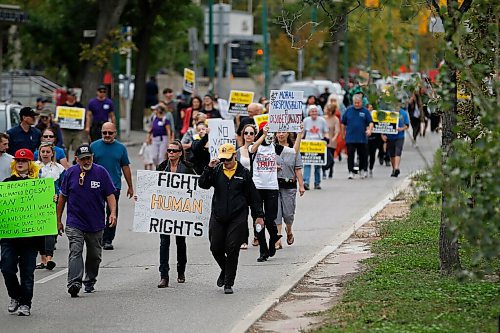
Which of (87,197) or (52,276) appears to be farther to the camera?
(52,276)

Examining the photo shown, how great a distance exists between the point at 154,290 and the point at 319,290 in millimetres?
1777

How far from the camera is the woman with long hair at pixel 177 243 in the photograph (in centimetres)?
1239

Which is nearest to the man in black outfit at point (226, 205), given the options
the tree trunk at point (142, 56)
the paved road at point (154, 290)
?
the paved road at point (154, 290)

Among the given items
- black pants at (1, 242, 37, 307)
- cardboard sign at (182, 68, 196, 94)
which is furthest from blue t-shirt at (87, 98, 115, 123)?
black pants at (1, 242, 37, 307)

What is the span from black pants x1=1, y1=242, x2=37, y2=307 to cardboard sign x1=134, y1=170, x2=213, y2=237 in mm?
1910

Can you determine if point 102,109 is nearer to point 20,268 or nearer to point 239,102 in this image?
point 239,102

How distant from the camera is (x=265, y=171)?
1462cm

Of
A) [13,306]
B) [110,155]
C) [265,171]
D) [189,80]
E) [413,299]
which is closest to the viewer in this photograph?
[413,299]

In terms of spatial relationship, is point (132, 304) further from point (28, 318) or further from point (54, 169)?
point (54, 169)

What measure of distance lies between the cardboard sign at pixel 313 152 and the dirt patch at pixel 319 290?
19.7ft

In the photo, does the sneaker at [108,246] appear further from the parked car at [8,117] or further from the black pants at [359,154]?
the black pants at [359,154]

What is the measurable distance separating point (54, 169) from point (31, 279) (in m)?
3.58

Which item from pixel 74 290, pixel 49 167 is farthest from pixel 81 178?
pixel 49 167

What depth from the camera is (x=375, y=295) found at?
10797 millimetres
